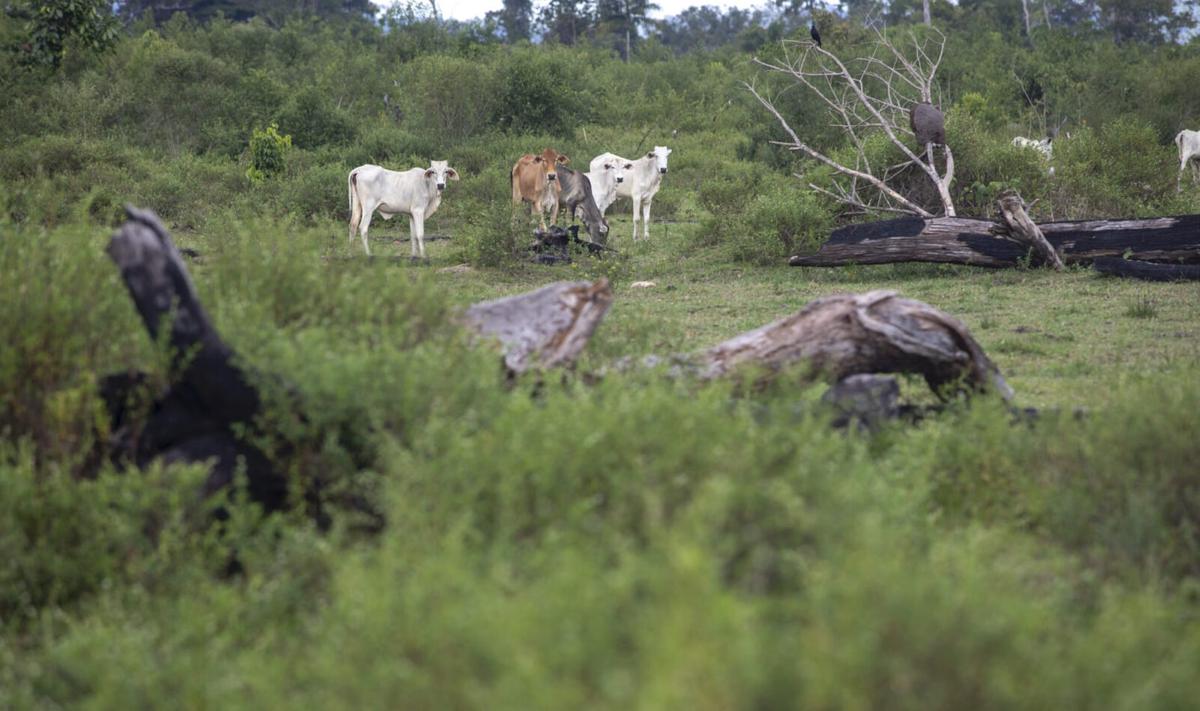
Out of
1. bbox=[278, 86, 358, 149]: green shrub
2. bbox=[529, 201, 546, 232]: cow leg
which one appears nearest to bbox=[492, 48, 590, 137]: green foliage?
bbox=[278, 86, 358, 149]: green shrub

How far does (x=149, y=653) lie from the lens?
318 cm

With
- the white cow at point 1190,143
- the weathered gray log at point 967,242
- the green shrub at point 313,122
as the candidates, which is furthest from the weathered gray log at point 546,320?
the green shrub at point 313,122

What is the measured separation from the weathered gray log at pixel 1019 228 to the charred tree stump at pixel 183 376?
29.8 feet

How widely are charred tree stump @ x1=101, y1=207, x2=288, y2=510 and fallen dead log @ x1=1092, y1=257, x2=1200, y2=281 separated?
31.2ft

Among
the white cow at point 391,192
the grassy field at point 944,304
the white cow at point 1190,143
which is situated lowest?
the grassy field at point 944,304

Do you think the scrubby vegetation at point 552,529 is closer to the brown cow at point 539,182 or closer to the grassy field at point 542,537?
the grassy field at point 542,537

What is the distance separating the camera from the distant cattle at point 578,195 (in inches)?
616

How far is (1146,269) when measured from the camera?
11.2 meters

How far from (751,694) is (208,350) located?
262 cm

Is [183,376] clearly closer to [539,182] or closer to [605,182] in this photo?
[539,182]

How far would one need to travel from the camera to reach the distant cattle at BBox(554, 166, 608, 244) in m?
15.7

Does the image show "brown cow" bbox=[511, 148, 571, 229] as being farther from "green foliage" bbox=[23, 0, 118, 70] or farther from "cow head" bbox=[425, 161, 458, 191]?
"green foliage" bbox=[23, 0, 118, 70]

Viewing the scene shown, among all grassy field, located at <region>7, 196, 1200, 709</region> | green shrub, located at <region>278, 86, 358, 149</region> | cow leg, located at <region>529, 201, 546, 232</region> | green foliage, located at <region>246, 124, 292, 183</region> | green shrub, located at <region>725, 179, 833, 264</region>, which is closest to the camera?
grassy field, located at <region>7, 196, 1200, 709</region>

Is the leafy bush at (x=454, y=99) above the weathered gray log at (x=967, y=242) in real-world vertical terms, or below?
above
